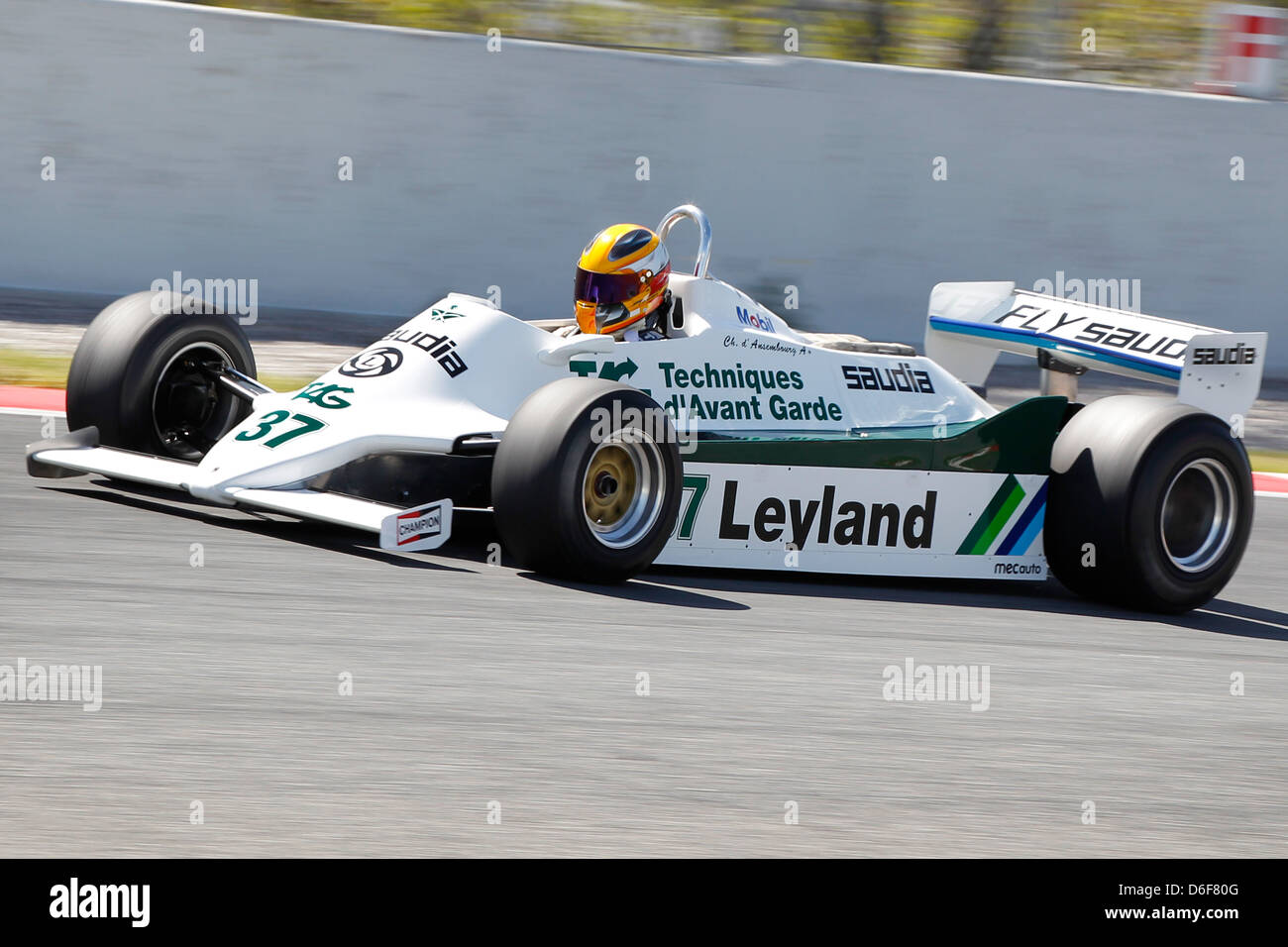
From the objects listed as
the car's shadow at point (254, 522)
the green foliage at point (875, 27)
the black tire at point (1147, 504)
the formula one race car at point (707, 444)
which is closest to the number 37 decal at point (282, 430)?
the formula one race car at point (707, 444)

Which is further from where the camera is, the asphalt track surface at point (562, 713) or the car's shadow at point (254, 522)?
the car's shadow at point (254, 522)

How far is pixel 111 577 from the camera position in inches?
198

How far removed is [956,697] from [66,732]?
251 cm

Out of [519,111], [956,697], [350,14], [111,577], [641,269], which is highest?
[350,14]

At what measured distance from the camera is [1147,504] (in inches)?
238

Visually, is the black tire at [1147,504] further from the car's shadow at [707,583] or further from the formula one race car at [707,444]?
the car's shadow at [707,583]

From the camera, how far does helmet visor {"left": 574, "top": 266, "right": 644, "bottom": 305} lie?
6031mm

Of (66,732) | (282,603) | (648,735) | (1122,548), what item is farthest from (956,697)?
(66,732)

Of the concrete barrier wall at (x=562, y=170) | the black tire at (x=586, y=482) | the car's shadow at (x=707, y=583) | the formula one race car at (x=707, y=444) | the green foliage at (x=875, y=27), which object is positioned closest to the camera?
the black tire at (x=586, y=482)

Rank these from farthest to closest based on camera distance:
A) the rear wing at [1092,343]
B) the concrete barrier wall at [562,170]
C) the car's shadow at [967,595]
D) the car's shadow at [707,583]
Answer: the concrete barrier wall at [562,170] → the rear wing at [1092,343] → the car's shadow at [967,595] → the car's shadow at [707,583]

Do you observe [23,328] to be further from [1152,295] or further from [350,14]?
[1152,295]

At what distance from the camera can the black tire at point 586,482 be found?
16.8 feet

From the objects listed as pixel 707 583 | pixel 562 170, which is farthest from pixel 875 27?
pixel 707 583

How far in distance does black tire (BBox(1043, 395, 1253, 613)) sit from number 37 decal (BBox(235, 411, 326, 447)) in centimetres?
292
